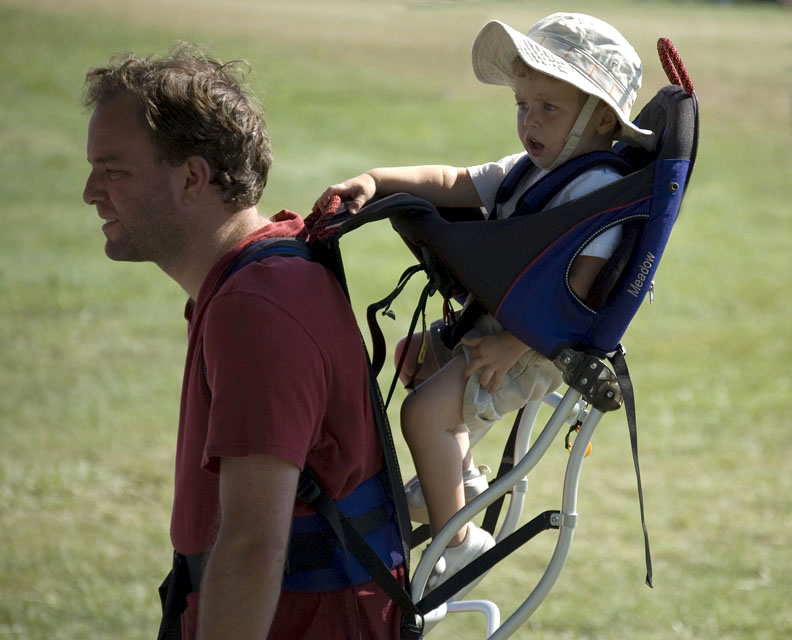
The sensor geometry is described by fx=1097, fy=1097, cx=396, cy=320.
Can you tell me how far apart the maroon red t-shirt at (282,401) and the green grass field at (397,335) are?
2.58 feet

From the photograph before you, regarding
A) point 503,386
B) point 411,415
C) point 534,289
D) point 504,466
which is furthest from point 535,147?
point 504,466

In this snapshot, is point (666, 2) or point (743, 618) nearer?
point (743, 618)

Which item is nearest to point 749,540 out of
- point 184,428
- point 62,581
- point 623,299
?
point 62,581

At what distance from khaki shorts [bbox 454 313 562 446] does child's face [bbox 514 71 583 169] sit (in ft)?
1.22

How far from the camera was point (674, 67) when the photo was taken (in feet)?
7.61

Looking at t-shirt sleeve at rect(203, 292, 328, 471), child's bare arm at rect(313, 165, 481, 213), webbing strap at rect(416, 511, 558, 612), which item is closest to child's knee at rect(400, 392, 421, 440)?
webbing strap at rect(416, 511, 558, 612)

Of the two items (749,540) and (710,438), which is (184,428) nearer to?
(749,540)

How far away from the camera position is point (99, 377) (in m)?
7.60

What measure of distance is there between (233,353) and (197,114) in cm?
53

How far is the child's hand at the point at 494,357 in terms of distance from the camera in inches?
88.7

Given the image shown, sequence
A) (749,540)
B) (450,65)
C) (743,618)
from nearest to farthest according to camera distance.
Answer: (743,618), (749,540), (450,65)

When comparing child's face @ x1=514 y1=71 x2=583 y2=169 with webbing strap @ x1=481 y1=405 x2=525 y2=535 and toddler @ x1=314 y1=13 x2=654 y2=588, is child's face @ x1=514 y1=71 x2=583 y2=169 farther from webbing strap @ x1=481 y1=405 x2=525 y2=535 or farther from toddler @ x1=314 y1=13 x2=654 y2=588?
webbing strap @ x1=481 y1=405 x2=525 y2=535

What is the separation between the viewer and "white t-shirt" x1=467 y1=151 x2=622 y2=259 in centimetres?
212

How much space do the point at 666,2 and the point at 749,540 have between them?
20677 millimetres
